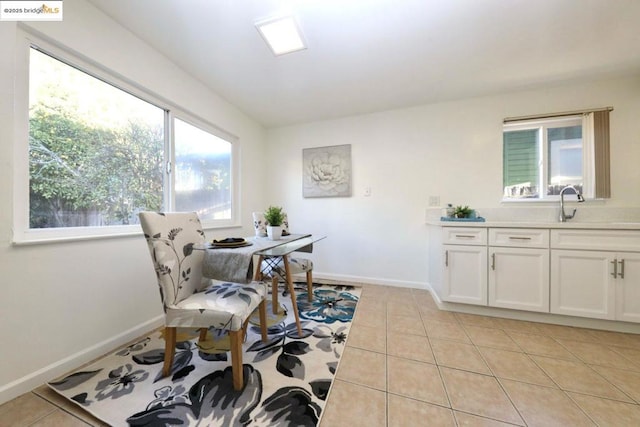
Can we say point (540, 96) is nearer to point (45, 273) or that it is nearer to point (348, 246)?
point (348, 246)

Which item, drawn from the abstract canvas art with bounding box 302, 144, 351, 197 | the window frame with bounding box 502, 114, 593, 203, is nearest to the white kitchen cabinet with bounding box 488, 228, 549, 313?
the window frame with bounding box 502, 114, 593, 203

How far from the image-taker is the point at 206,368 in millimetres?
1358

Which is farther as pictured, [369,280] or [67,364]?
[369,280]

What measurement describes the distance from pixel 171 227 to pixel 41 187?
2.53ft

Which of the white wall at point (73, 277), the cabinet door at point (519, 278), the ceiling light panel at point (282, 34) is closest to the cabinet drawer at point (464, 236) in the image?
the cabinet door at point (519, 278)

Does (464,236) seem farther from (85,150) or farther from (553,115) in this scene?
(85,150)

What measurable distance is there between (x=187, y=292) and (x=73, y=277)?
73cm

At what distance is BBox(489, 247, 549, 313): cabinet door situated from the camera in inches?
75.4

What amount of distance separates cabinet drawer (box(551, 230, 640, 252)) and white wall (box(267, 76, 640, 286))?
56 centimetres

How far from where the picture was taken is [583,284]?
1.83 meters

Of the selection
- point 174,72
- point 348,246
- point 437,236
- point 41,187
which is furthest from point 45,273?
point 437,236

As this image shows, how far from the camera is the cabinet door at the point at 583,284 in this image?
1774mm

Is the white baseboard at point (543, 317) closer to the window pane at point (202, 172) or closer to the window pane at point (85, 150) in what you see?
the window pane at point (202, 172)

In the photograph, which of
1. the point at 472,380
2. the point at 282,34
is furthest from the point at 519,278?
the point at 282,34
